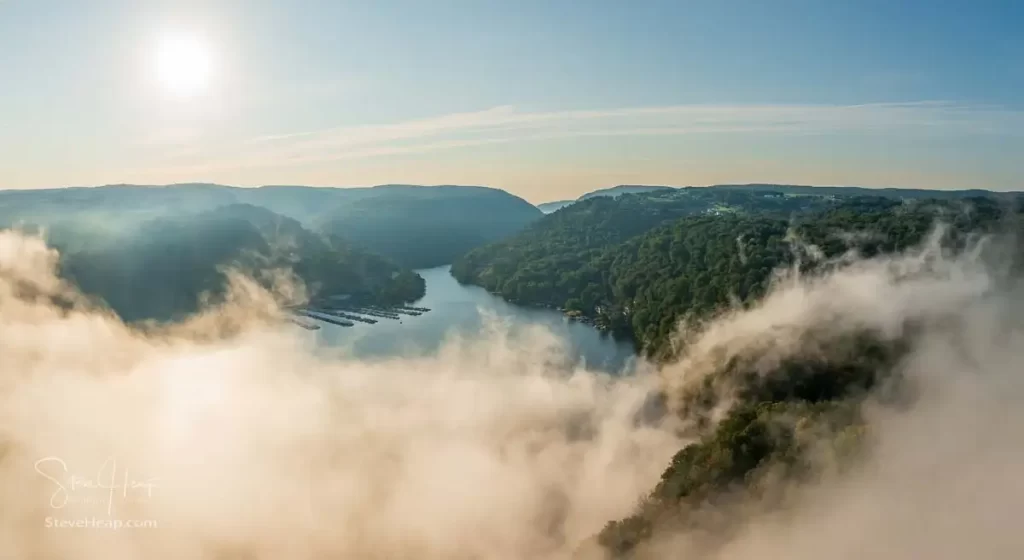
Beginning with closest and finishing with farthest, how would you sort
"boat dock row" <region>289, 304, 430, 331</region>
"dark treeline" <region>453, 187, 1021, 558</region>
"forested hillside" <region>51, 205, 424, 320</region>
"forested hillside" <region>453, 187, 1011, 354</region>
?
"dark treeline" <region>453, 187, 1021, 558</region> < "forested hillside" <region>453, 187, 1011, 354</region> < "forested hillside" <region>51, 205, 424, 320</region> < "boat dock row" <region>289, 304, 430, 331</region>

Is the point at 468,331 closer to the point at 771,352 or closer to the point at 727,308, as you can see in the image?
the point at 727,308

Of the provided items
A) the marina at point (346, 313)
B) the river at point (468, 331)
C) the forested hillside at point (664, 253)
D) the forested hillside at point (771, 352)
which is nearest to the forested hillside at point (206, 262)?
the marina at point (346, 313)

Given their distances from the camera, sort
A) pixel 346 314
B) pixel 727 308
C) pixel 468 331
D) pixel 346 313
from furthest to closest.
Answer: pixel 346 313, pixel 346 314, pixel 468 331, pixel 727 308

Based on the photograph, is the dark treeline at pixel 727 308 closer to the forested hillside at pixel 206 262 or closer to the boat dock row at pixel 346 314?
the boat dock row at pixel 346 314

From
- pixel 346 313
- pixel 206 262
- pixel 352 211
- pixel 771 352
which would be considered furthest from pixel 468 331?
pixel 352 211

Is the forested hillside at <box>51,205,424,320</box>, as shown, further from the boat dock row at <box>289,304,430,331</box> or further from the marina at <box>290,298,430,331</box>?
the boat dock row at <box>289,304,430,331</box>

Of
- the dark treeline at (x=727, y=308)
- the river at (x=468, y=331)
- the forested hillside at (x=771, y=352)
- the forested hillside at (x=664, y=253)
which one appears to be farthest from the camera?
the river at (x=468, y=331)

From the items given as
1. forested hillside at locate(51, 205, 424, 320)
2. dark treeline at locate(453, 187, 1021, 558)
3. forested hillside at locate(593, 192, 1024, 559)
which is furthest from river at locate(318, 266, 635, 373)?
forested hillside at locate(51, 205, 424, 320)
